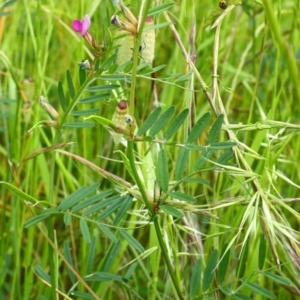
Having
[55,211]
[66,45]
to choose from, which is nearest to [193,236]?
[55,211]

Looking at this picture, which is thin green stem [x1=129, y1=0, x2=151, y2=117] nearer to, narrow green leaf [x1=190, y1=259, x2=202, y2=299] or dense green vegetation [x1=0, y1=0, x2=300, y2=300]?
dense green vegetation [x1=0, y1=0, x2=300, y2=300]

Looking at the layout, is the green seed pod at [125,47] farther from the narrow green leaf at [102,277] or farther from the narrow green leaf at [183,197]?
the narrow green leaf at [102,277]

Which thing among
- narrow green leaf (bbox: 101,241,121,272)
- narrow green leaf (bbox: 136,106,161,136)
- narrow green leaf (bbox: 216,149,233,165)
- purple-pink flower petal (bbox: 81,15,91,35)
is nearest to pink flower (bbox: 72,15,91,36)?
purple-pink flower petal (bbox: 81,15,91,35)

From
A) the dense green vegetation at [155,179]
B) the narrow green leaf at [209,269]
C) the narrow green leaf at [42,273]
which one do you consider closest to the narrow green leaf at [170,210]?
the dense green vegetation at [155,179]

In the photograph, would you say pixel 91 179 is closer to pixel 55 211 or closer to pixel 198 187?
pixel 198 187

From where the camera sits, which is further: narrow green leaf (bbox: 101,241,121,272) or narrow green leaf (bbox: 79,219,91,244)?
narrow green leaf (bbox: 101,241,121,272)

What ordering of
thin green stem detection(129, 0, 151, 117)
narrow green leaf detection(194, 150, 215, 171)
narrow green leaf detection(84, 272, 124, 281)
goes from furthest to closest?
narrow green leaf detection(84, 272, 124, 281) < narrow green leaf detection(194, 150, 215, 171) < thin green stem detection(129, 0, 151, 117)

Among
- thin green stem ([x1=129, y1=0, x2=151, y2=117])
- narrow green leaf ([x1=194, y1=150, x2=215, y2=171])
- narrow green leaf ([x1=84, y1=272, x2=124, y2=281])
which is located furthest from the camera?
narrow green leaf ([x1=84, y1=272, x2=124, y2=281])

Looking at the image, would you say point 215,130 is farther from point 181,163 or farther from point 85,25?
point 85,25

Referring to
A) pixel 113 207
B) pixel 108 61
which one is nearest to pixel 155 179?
pixel 113 207
